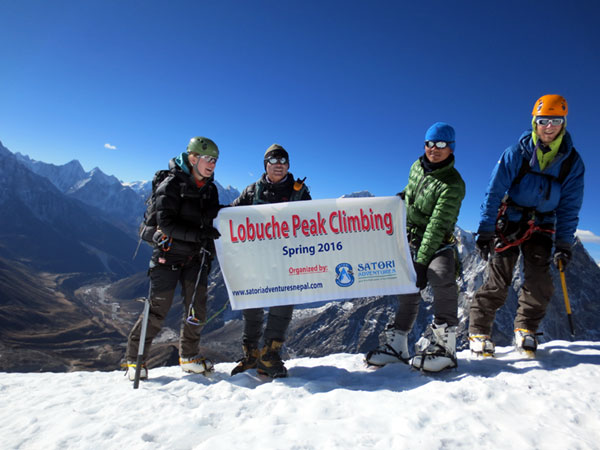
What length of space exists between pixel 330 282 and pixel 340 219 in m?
1.47

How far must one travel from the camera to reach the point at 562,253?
6.96m

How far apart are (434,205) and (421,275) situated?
1575 millimetres

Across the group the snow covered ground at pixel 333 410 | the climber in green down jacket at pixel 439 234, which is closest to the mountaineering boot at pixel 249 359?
the snow covered ground at pixel 333 410

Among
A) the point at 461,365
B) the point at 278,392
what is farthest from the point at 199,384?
the point at 461,365

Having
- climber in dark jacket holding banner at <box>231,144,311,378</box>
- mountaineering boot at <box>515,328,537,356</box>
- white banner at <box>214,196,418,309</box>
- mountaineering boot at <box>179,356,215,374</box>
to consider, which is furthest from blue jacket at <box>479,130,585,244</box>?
mountaineering boot at <box>179,356,215,374</box>

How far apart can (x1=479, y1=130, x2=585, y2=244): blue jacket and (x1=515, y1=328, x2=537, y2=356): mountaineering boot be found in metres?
2.11

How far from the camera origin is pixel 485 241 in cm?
723

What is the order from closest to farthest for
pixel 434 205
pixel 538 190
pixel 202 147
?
pixel 434 205
pixel 538 190
pixel 202 147

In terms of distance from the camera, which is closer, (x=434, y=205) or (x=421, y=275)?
(x=434, y=205)

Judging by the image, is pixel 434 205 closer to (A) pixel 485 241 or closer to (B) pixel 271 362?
(A) pixel 485 241

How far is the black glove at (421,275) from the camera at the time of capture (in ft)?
23.3

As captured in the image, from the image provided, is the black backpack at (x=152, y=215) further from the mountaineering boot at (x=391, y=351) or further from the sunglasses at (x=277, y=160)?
the mountaineering boot at (x=391, y=351)

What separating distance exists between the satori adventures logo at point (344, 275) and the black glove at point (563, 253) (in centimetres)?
427

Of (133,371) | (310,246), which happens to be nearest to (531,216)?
(310,246)
